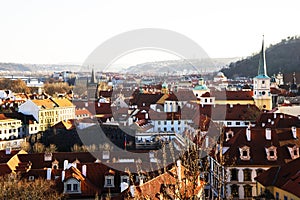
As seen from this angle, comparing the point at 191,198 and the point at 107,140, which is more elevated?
the point at 191,198

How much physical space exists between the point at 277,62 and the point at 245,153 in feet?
245

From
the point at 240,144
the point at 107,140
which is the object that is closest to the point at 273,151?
the point at 240,144

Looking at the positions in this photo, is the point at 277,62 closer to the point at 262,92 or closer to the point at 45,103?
the point at 262,92

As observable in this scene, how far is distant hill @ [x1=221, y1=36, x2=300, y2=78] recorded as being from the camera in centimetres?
8681

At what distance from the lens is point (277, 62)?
90.6m

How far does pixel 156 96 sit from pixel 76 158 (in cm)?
3463

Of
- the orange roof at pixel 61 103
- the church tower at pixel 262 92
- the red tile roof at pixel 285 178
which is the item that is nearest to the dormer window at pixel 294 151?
the red tile roof at pixel 285 178

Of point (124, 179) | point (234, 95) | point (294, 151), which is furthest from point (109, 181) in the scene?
point (234, 95)

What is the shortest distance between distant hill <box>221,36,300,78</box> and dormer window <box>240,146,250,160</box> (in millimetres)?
66188

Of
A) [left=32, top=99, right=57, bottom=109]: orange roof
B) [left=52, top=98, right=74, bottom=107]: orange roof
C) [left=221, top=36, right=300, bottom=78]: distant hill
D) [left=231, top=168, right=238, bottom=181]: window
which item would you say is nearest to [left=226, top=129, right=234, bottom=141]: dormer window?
[left=231, top=168, right=238, bottom=181]: window

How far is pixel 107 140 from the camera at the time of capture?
96.5ft

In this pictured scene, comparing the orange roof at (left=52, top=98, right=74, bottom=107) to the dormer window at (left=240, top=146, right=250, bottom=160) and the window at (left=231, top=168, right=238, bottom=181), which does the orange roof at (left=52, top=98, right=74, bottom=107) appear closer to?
the dormer window at (left=240, top=146, right=250, bottom=160)

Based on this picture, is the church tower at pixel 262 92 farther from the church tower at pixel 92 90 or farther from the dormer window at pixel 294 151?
the church tower at pixel 92 90

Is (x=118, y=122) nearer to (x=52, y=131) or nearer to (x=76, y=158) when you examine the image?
(x=52, y=131)
